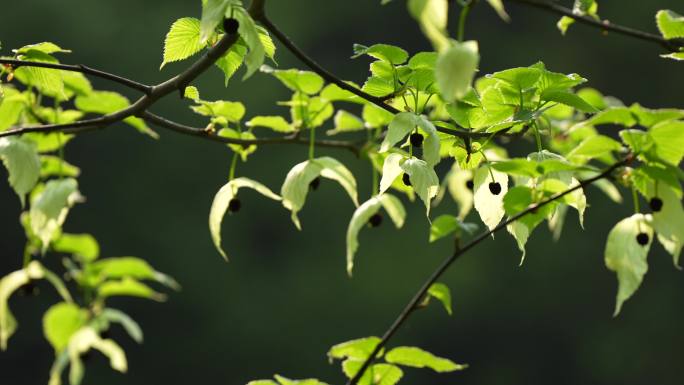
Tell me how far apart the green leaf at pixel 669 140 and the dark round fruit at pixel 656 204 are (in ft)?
0.10

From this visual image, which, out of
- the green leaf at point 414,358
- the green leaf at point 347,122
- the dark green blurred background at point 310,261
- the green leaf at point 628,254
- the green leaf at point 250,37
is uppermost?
the green leaf at point 250,37

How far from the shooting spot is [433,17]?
618 millimetres

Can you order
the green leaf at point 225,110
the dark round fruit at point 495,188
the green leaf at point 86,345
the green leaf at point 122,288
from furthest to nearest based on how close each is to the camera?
the green leaf at point 122,288 → the green leaf at point 86,345 → the green leaf at point 225,110 → the dark round fruit at point 495,188

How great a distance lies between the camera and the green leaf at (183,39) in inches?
41.6

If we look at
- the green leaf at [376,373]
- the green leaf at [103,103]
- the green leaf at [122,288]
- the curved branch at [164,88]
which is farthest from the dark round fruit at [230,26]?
the green leaf at [122,288]

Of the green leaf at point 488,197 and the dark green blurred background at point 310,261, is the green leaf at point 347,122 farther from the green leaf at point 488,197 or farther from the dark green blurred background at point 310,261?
the dark green blurred background at point 310,261

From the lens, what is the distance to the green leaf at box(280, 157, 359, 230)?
1082 millimetres

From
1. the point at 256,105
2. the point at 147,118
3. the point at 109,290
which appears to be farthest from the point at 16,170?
the point at 256,105

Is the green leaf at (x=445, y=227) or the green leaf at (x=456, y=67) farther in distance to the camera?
the green leaf at (x=445, y=227)

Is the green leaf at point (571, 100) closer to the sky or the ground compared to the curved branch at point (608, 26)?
closer to the ground

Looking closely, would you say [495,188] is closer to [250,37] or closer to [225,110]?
[250,37]

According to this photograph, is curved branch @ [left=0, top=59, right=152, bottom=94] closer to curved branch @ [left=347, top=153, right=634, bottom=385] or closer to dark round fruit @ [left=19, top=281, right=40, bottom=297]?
curved branch @ [left=347, top=153, right=634, bottom=385]

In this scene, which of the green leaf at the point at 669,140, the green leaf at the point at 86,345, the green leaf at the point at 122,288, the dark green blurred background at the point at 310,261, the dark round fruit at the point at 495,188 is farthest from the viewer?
the dark green blurred background at the point at 310,261

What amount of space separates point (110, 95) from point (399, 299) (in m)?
8.66
